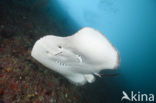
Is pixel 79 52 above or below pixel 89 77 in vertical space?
above

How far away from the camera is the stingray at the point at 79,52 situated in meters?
3.13

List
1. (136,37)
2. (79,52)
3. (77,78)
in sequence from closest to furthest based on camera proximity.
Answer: (79,52) → (77,78) → (136,37)

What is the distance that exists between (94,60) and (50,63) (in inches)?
45.5

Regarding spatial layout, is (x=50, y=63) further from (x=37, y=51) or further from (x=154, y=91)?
(x=154, y=91)

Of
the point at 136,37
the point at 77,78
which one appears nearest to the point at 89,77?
the point at 77,78

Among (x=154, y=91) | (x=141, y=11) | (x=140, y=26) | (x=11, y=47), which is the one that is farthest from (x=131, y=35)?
(x=11, y=47)

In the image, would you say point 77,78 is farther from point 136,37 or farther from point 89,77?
point 136,37

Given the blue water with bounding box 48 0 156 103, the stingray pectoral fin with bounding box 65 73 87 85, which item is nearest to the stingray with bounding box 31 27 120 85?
the stingray pectoral fin with bounding box 65 73 87 85

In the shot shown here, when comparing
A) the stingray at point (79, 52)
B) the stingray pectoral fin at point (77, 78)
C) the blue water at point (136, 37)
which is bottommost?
the stingray pectoral fin at point (77, 78)

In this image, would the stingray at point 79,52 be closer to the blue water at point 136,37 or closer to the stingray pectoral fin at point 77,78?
the stingray pectoral fin at point 77,78

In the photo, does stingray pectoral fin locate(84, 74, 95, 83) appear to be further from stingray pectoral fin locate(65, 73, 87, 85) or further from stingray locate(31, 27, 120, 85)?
stingray locate(31, 27, 120, 85)

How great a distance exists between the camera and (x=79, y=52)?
341 centimetres

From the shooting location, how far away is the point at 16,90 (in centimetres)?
345

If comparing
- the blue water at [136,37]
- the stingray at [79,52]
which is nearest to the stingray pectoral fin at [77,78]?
the stingray at [79,52]
